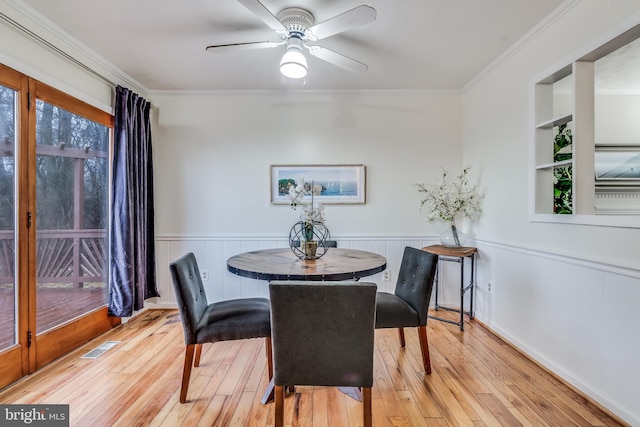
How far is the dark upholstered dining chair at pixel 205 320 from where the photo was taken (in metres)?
1.78

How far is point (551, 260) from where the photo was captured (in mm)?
2174

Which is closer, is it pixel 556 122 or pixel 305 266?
pixel 305 266

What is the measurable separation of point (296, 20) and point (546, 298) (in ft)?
8.48

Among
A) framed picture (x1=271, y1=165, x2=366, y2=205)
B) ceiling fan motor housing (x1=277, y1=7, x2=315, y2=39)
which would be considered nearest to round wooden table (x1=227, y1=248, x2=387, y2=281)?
→ framed picture (x1=271, y1=165, x2=366, y2=205)

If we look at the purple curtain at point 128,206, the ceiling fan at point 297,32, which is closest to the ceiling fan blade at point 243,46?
the ceiling fan at point 297,32

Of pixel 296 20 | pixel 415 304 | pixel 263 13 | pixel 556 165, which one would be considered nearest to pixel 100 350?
pixel 415 304

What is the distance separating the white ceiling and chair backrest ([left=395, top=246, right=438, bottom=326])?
5.38ft

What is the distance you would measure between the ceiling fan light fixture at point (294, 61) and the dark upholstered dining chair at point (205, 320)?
4.64ft

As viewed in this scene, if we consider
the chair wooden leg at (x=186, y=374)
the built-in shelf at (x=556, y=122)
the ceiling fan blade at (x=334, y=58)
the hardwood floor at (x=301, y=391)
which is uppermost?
the ceiling fan blade at (x=334, y=58)

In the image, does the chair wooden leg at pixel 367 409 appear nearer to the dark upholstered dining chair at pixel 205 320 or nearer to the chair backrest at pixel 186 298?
the dark upholstered dining chair at pixel 205 320

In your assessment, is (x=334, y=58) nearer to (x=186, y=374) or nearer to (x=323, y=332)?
(x=323, y=332)

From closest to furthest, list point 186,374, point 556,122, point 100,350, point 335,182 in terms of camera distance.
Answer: point 186,374 → point 556,122 → point 100,350 → point 335,182

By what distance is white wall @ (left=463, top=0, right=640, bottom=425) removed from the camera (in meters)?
1.66

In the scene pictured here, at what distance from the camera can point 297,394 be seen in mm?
1899
